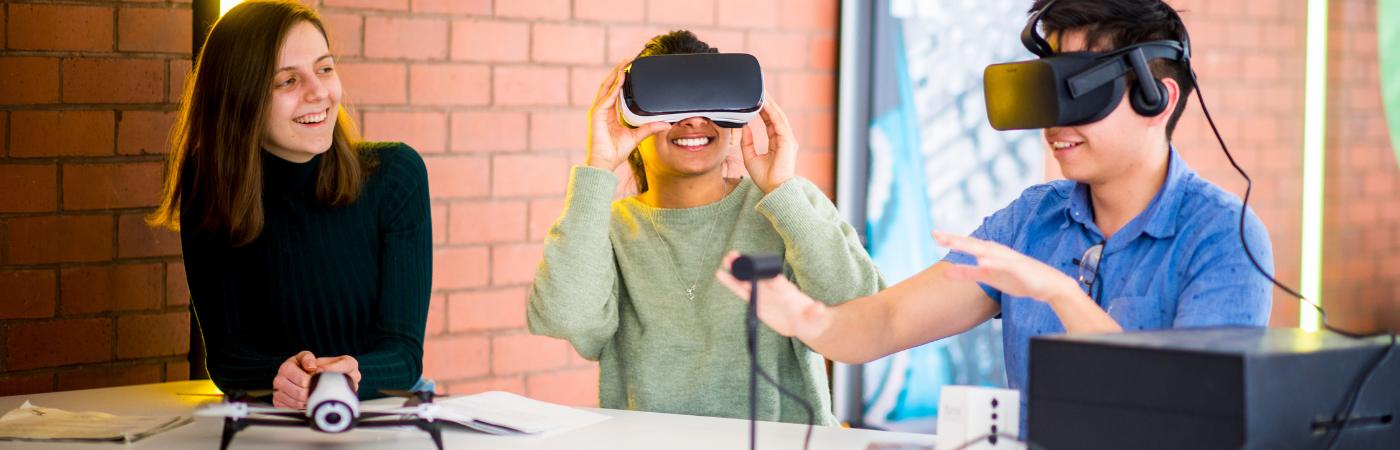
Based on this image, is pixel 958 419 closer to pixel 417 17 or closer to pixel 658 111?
pixel 658 111

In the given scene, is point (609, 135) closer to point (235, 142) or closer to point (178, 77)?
point (235, 142)

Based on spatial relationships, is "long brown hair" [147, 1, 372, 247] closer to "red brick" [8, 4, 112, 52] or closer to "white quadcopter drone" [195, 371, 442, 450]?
"red brick" [8, 4, 112, 52]

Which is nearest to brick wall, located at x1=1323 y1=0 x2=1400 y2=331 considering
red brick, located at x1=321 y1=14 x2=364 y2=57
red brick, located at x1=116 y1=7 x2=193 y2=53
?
red brick, located at x1=321 y1=14 x2=364 y2=57

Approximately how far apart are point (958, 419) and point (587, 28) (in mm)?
1737

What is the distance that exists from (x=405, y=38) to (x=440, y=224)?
383 mm

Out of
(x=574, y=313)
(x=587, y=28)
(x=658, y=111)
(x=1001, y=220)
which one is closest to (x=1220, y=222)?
(x=1001, y=220)

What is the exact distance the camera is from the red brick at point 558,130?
2893mm

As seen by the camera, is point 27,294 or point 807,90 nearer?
point 27,294

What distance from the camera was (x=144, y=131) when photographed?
2.40m

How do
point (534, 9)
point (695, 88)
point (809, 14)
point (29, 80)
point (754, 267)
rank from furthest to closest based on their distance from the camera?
1. point (809, 14)
2. point (534, 9)
3. point (29, 80)
4. point (695, 88)
5. point (754, 267)

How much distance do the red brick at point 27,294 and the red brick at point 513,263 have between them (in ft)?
2.85

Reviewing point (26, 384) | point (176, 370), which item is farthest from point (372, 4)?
point (26, 384)

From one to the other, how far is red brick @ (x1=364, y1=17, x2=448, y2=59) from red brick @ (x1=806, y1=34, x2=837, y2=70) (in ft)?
3.26

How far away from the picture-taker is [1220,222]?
156 centimetres
